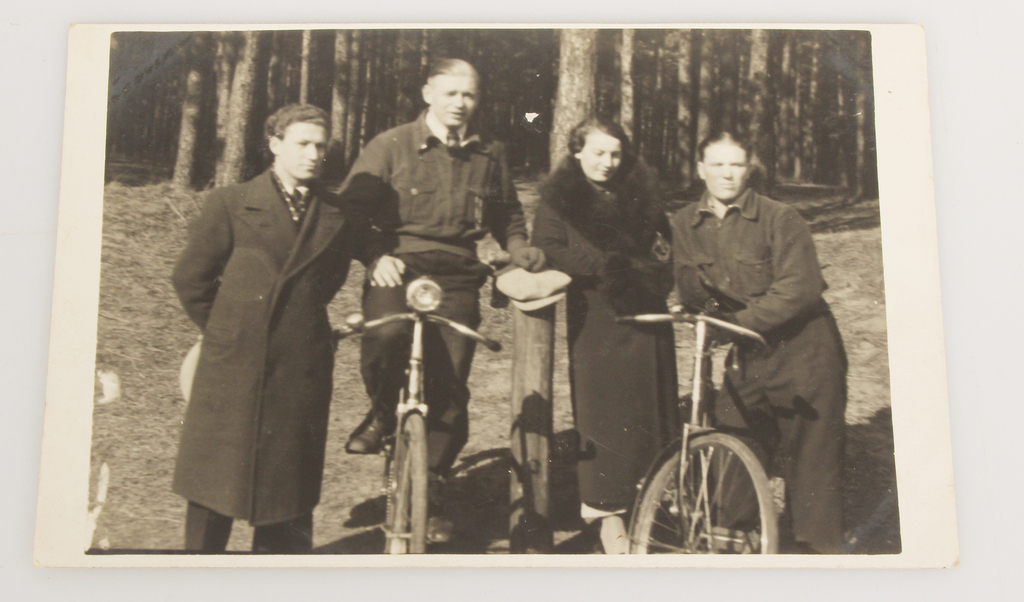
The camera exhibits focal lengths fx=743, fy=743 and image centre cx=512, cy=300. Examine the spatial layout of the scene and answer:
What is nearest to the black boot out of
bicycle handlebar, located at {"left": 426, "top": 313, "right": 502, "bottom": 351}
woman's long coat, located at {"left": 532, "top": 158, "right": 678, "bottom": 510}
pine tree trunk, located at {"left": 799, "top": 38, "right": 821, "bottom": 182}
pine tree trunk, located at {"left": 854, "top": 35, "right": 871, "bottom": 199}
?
bicycle handlebar, located at {"left": 426, "top": 313, "right": 502, "bottom": 351}

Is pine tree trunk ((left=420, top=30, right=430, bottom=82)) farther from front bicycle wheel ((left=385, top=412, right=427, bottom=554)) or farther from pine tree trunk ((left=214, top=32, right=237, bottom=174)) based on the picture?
front bicycle wheel ((left=385, top=412, right=427, bottom=554))

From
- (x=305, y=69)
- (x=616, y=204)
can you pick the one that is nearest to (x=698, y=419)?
(x=616, y=204)

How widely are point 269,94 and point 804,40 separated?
1.92m

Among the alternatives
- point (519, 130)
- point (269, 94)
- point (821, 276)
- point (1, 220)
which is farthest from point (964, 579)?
point (1, 220)

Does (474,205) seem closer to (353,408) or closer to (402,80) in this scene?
(402,80)

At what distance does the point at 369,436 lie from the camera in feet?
7.98

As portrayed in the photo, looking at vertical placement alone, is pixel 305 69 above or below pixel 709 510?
above

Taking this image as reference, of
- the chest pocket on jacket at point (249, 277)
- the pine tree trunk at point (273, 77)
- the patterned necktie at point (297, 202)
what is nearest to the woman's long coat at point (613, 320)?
the patterned necktie at point (297, 202)

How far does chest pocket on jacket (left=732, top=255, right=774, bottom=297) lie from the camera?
2.51 m

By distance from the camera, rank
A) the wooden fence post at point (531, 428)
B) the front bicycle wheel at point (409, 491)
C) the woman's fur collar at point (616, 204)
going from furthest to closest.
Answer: the woman's fur collar at point (616, 204)
the wooden fence post at point (531, 428)
the front bicycle wheel at point (409, 491)

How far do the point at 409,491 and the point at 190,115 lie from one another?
1.52 meters

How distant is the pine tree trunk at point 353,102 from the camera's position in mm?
2549

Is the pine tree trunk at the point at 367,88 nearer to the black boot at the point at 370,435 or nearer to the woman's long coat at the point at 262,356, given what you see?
the woman's long coat at the point at 262,356

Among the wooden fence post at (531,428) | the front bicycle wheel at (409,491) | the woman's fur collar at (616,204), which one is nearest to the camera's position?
the front bicycle wheel at (409,491)
